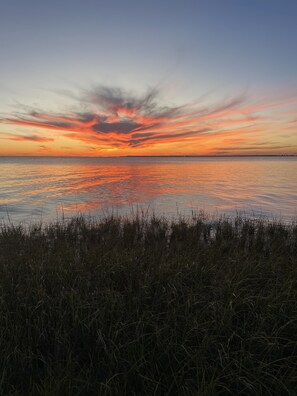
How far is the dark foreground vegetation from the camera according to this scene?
119 inches

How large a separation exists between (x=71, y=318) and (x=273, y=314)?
323 centimetres

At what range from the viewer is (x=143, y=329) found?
378cm

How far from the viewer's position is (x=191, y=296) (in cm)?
446

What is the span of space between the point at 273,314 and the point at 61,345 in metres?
3.25

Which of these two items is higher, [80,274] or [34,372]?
[80,274]

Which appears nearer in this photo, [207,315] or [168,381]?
[168,381]

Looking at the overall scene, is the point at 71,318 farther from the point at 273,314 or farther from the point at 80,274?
the point at 273,314

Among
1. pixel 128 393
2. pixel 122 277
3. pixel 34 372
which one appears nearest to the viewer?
pixel 128 393

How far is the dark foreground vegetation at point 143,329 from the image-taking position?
3.03 m

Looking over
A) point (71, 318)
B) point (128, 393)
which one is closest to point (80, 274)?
point (71, 318)

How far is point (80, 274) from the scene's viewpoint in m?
5.32

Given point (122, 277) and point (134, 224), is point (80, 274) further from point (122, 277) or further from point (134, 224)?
point (134, 224)

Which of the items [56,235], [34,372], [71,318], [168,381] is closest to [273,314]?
[168,381]

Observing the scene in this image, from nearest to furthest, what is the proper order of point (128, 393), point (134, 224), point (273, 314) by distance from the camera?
point (128, 393) → point (273, 314) → point (134, 224)
